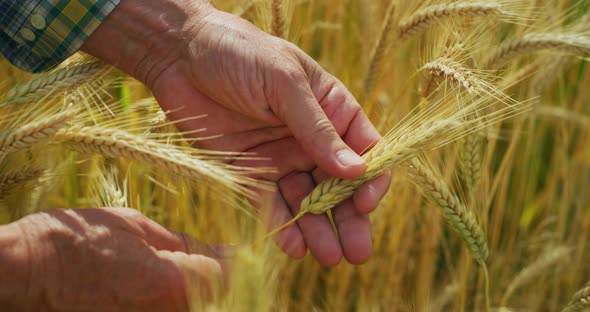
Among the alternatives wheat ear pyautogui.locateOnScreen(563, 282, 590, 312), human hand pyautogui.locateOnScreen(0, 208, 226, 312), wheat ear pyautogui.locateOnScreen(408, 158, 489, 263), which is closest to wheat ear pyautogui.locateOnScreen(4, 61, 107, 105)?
human hand pyautogui.locateOnScreen(0, 208, 226, 312)

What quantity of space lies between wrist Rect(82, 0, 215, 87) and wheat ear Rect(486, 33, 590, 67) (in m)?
0.99

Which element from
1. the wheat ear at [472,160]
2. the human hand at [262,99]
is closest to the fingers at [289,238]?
the human hand at [262,99]

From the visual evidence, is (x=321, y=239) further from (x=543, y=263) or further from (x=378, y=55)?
(x=543, y=263)

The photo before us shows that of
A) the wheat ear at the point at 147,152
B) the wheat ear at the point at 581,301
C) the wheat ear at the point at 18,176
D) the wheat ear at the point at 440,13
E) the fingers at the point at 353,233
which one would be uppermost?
the wheat ear at the point at 440,13

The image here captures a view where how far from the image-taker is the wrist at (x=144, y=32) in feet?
6.31

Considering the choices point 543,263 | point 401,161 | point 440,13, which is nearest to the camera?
point 401,161

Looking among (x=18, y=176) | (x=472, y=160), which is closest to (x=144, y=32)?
(x=18, y=176)

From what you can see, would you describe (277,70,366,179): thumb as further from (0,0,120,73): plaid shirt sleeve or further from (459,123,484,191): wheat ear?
(0,0,120,73): plaid shirt sleeve

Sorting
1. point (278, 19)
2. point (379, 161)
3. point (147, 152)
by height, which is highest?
point (278, 19)

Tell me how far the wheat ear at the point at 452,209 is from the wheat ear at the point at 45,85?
98 cm

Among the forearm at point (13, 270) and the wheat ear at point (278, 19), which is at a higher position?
the wheat ear at point (278, 19)

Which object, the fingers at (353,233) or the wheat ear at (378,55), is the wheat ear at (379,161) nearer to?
the fingers at (353,233)

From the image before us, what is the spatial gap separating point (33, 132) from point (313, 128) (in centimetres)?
72

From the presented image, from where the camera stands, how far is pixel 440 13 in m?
1.80
